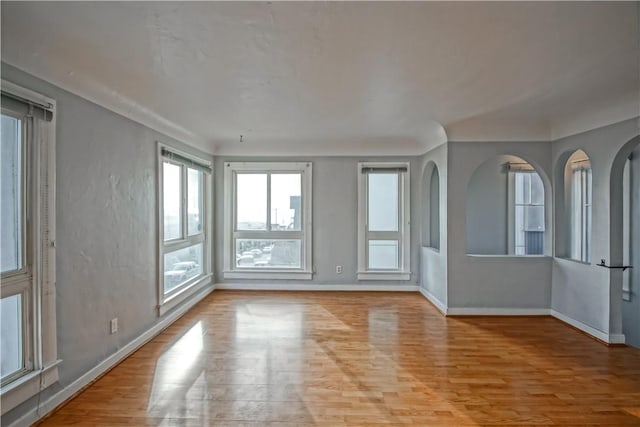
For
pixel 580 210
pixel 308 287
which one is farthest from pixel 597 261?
pixel 308 287

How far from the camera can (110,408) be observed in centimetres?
231

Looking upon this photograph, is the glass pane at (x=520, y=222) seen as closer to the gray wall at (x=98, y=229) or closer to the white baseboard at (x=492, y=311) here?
the white baseboard at (x=492, y=311)

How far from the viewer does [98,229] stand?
275cm

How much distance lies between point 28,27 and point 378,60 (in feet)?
6.81

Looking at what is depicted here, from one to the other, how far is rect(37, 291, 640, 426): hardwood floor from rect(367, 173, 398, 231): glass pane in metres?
1.78

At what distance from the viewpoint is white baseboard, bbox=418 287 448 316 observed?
14.4ft

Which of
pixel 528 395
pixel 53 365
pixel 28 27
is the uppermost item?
pixel 28 27

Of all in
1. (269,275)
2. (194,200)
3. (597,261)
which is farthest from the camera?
(269,275)

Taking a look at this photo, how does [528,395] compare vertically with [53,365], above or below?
below

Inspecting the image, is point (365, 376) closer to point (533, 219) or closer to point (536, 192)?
point (533, 219)

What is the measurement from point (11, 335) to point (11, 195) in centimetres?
86

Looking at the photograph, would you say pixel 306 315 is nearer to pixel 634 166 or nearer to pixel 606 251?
pixel 606 251

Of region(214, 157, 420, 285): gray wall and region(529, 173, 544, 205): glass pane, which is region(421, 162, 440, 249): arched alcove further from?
region(529, 173, 544, 205): glass pane

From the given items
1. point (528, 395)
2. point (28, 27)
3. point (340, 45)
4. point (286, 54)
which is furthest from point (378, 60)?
point (528, 395)
